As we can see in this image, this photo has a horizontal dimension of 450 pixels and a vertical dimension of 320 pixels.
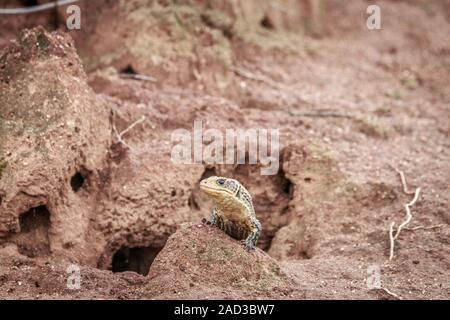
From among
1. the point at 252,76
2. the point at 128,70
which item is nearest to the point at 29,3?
the point at 128,70

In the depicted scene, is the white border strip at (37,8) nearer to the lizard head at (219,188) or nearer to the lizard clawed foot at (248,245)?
the lizard head at (219,188)

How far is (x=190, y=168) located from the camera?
766 centimetres

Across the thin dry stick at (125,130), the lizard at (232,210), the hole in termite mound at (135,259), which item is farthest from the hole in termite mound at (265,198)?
the lizard at (232,210)

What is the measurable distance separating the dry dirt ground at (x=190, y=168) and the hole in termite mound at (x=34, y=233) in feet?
0.05

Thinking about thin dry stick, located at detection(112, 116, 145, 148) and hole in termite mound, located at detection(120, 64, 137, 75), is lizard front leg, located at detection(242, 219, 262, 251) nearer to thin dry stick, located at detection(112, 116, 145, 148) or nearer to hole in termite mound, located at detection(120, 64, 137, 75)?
thin dry stick, located at detection(112, 116, 145, 148)

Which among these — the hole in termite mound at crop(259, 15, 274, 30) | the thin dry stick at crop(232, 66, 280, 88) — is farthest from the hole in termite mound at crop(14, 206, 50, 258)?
the hole in termite mound at crop(259, 15, 274, 30)

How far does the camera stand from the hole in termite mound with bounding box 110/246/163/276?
7500mm

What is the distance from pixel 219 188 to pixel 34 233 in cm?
202

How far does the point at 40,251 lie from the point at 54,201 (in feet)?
1.64

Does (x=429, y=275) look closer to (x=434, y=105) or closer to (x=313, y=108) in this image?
(x=313, y=108)

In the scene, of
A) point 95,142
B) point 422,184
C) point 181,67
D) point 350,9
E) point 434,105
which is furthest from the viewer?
point 350,9

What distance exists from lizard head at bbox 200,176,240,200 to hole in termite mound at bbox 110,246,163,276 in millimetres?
1877
